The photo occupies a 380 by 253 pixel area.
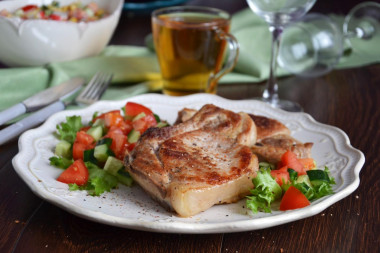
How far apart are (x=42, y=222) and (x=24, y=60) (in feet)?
7.81

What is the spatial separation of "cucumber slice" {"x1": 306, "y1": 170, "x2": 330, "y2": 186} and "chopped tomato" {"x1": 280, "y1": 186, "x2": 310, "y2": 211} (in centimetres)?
19

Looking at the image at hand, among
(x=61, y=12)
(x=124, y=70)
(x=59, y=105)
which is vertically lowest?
(x=124, y=70)

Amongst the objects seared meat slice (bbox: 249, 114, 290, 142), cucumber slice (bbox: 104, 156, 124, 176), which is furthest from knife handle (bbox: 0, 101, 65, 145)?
seared meat slice (bbox: 249, 114, 290, 142)

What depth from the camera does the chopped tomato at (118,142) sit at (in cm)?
296

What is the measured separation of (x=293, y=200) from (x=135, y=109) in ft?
4.37

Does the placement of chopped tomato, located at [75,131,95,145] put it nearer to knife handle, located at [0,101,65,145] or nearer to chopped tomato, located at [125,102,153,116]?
chopped tomato, located at [125,102,153,116]

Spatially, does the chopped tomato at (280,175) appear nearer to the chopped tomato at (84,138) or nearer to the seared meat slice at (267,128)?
the seared meat slice at (267,128)

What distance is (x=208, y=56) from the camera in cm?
410

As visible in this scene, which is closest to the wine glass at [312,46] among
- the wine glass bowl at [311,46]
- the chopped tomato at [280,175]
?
the wine glass bowl at [311,46]

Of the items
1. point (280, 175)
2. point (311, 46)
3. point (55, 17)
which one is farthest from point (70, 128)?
point (311, 46)

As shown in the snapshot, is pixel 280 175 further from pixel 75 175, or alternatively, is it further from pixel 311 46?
pixel 311 46

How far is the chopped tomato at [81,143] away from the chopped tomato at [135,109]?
370 mm

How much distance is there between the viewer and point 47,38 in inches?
170

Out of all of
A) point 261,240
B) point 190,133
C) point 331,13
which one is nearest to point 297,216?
point 261,240
